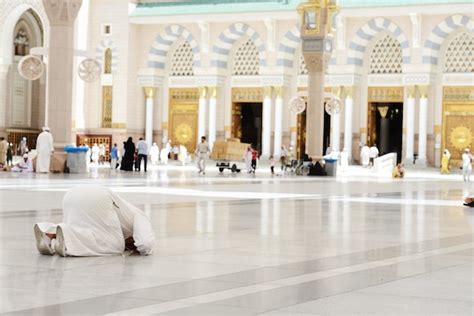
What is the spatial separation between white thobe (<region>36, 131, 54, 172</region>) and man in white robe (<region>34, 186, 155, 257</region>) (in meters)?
12.8

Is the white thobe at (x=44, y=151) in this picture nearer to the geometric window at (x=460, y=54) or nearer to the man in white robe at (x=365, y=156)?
the man in white robe at (x=365, y=156)

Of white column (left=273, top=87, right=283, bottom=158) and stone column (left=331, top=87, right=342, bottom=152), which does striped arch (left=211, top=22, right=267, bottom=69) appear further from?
stone column (left=331, top=87, right=342, bottom=152)

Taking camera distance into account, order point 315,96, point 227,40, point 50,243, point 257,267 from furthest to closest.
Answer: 1. point 227,40
2. point 315,96
3. point 50,243
4. point 257,267

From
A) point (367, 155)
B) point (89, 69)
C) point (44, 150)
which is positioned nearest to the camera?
point (44, 150)

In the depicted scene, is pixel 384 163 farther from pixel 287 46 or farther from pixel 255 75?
pixel 255 75

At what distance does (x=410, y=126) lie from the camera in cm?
3312

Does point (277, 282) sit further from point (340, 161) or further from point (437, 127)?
point (437, 127)

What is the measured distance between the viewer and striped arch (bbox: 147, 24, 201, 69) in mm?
36594

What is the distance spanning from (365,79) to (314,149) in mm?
10218

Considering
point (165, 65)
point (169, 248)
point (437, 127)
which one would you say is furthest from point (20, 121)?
point (169, 248)

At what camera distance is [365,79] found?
34.1 m

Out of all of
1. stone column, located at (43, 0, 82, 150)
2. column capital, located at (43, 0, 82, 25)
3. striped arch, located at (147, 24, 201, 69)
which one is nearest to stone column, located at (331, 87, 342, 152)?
striped arch, located at (147, 24, 201, 69)

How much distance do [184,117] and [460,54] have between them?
10.5 metres

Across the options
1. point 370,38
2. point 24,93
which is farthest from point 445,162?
point 24,93
